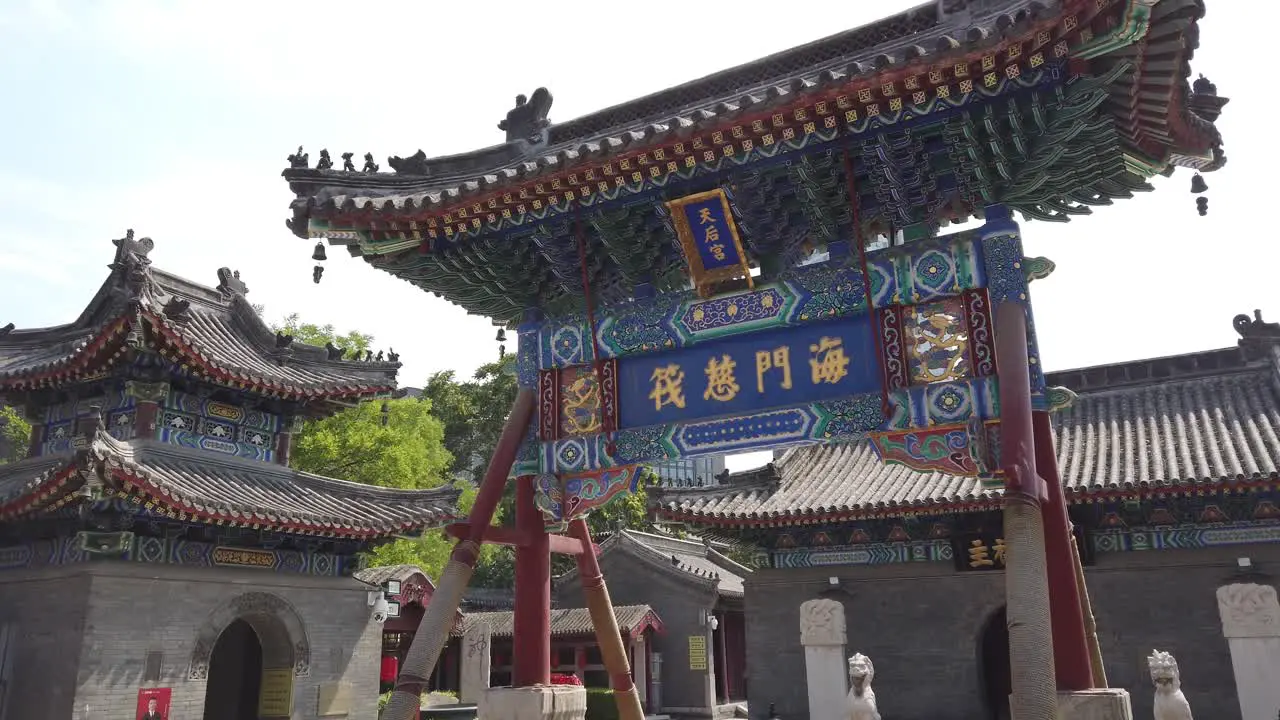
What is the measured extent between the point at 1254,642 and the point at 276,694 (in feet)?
48.9

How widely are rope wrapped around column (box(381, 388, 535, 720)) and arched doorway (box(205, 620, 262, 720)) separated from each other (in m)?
11.5

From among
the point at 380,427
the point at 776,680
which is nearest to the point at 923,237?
the point at 776,680

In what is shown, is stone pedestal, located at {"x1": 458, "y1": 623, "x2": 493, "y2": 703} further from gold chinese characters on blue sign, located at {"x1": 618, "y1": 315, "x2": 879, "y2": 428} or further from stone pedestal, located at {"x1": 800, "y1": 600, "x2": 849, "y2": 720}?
gold chinese characters on blue sign, located at {"x1": 618, "y1": 315, "x2": 879, "y2": 428}

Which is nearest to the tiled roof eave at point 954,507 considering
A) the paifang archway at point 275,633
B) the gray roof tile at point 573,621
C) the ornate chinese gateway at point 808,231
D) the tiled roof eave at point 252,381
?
the tiled roof eave at point 252,381

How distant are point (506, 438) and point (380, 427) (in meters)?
19.7

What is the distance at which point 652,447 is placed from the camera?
7664mm

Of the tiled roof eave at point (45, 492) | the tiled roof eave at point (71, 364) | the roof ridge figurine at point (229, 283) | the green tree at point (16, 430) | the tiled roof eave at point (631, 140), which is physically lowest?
the tiled roof eave at point (45, 492)

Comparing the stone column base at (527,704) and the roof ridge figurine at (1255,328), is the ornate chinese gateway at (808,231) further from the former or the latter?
the roof ridge figurine at (1255,328)

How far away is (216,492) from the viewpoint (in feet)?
46.4

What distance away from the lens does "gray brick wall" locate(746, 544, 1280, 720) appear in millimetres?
13516

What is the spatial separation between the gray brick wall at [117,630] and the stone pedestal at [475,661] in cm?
1127

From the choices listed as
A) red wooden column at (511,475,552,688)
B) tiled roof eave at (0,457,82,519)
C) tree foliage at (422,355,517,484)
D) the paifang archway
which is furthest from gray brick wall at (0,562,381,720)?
tree foliage at (422,355,517,484)

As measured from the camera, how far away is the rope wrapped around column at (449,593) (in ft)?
21.7

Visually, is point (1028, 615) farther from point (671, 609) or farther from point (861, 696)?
point (671, 609)
